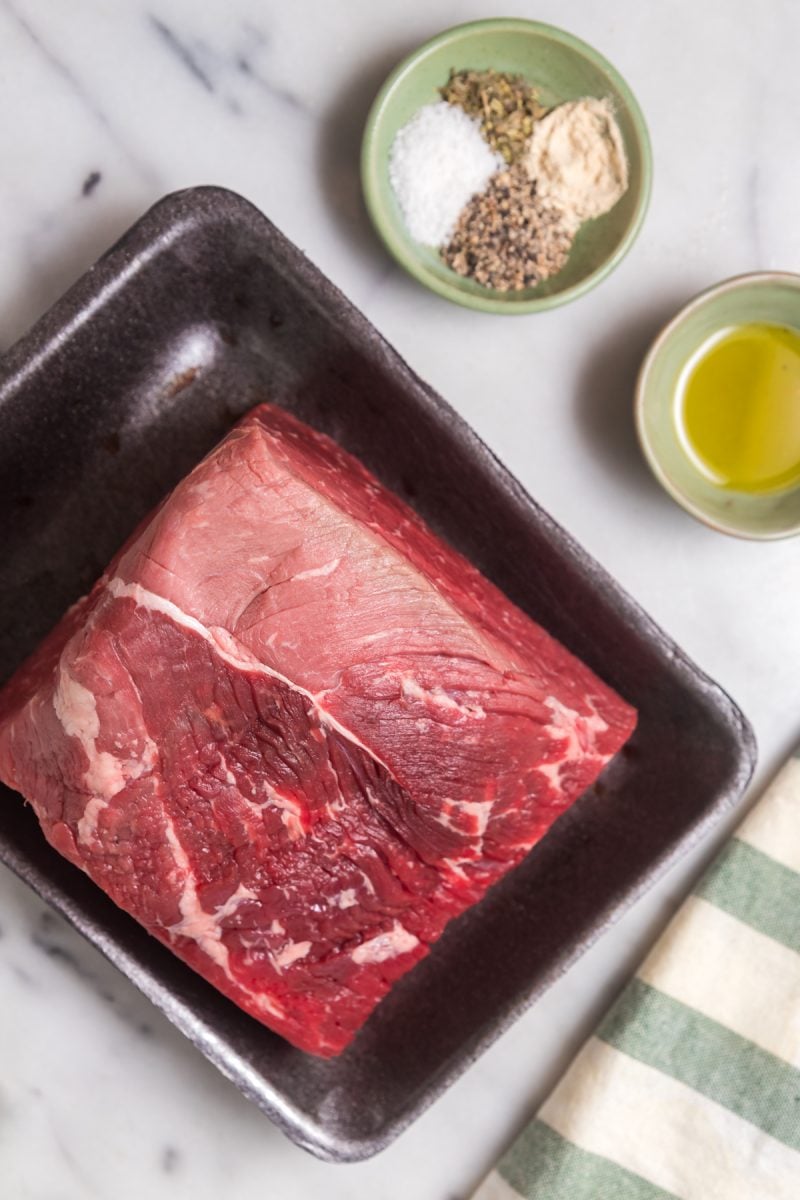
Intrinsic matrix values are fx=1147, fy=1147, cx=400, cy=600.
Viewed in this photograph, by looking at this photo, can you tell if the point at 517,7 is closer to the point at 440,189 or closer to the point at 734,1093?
the point at 440,189

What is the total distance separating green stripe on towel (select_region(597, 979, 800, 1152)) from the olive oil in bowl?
1.22m

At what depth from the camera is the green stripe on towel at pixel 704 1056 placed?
270 cm

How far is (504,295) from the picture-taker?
2.63 meters

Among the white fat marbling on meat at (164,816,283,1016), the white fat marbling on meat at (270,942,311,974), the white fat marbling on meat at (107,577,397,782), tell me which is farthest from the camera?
the white fat marbling on meat at (270,942,311,974)

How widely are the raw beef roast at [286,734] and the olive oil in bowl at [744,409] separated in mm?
720

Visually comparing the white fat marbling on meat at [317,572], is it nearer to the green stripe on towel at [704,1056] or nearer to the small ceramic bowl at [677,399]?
the small ceramic bowl at [677,399]

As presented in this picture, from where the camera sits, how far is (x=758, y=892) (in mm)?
2717

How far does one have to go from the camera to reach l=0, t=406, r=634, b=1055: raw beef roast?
2.10 meters

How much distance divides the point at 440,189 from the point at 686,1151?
231 cm

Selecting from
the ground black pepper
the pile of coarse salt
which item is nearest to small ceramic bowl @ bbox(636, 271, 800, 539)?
the ground black pepper

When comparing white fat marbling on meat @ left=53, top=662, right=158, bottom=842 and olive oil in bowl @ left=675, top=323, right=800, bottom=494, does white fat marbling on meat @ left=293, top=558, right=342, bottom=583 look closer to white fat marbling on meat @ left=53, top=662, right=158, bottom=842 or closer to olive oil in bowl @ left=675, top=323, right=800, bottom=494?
white fat marbling on meat @ left=53, top=662, right=158, bottom=842

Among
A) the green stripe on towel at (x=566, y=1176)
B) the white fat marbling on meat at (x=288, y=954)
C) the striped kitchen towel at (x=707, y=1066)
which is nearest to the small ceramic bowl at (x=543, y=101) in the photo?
the striped kitchen towel at (x=707, y=1066)

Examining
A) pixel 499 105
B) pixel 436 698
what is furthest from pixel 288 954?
pixel 499 105

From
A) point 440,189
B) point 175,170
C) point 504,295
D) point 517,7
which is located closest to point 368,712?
point 504,295
